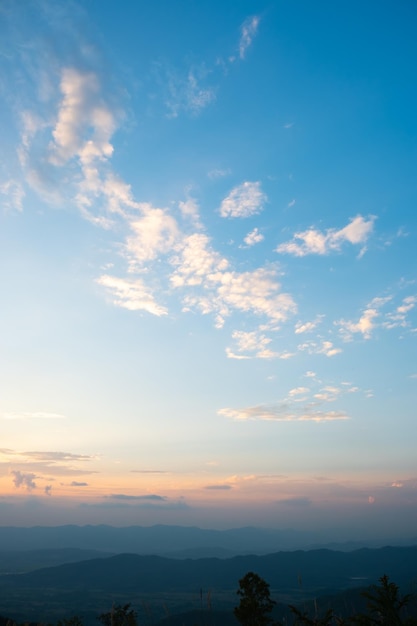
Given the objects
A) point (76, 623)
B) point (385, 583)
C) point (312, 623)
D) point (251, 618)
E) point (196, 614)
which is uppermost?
point (385, 583)

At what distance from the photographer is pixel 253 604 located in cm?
2662

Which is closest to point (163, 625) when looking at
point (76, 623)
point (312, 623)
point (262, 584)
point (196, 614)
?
point (196, 614)

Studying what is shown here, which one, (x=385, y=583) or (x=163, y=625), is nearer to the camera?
(x=385, y=583)

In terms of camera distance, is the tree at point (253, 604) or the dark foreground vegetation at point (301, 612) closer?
the dark foreground vegetation at point (301, 612)

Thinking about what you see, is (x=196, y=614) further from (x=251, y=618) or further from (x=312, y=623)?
(x=312, y=623)

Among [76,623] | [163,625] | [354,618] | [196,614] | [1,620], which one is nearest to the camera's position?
[354,618]

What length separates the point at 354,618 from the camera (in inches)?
538

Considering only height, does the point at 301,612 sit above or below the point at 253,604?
above

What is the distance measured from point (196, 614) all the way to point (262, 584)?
189 m

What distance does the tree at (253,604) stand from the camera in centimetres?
2634

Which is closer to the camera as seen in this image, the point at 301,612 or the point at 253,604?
the point at 301,612

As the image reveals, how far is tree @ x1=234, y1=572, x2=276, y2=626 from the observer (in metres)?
26.3

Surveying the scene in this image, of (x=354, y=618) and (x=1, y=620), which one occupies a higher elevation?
(x=354, y=618)

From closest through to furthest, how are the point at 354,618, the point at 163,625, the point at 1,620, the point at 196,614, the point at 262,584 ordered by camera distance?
the point at 354,618
the point at 262,584
the point at 1,620
the point at 163,625
the point at 196,614
